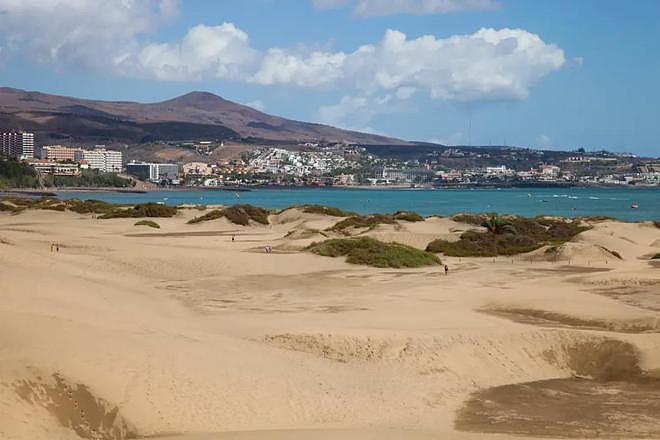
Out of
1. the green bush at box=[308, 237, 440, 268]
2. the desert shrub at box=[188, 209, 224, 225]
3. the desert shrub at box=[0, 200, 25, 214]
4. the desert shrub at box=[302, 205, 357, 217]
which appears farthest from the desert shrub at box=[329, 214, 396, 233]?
the desert shrub at box=[0, 200, 25, 214]

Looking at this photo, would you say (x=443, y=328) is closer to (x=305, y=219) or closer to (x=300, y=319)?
(x=300, y=319)

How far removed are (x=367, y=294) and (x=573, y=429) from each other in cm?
1296

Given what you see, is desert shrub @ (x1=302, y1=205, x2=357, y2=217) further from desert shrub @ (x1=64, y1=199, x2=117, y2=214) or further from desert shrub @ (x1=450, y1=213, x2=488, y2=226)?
desert shrub @ (x1=64, y1=199, x2=117, y2=214)

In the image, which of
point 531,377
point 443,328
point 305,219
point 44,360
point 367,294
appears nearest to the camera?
point 44,360

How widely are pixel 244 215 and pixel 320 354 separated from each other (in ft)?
166

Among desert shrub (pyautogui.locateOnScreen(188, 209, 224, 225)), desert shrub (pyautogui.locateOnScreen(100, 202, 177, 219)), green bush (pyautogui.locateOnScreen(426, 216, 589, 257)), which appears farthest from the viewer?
desert shrub (pyautogui.locateOnScreen(100, 202, 177, 219))

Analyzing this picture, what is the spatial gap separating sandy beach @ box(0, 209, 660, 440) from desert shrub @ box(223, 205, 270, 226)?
3407 centimetres

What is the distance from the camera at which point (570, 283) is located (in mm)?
28984

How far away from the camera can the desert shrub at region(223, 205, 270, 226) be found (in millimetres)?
65438

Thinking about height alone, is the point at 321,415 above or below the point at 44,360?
below

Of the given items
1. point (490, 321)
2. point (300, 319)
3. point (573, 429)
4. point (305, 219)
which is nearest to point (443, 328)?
point (490, 321)

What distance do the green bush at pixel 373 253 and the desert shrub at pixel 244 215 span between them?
1095 inches

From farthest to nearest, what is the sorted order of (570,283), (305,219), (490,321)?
(305,219) → (570,283) → (490,321)

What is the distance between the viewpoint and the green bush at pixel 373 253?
34312 mm
